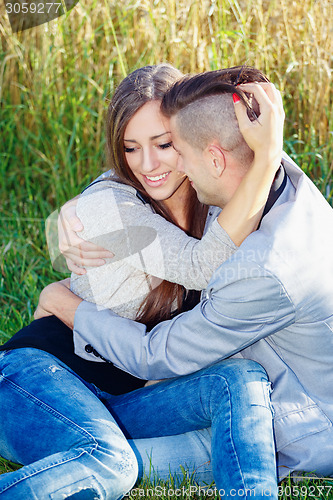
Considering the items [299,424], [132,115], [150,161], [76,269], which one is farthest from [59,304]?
[299,424]

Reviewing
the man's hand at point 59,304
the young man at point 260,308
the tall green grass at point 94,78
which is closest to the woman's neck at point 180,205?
the young man at point 260,308

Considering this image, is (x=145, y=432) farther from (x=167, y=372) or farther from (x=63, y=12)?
(x=63, y=12)

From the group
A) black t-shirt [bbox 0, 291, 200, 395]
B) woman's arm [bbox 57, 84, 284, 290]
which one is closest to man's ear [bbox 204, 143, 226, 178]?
woman's arm [bbox 57, 84, 284, 290]

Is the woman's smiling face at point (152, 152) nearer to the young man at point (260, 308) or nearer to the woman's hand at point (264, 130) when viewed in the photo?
the young man at point (260, 308)

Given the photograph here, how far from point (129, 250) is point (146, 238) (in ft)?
0.31

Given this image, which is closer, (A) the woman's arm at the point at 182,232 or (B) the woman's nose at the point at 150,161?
(A) the woman's arm at the point at 182,232

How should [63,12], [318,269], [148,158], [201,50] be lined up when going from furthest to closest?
[63,12], [201,50], [148,158], [318,269]

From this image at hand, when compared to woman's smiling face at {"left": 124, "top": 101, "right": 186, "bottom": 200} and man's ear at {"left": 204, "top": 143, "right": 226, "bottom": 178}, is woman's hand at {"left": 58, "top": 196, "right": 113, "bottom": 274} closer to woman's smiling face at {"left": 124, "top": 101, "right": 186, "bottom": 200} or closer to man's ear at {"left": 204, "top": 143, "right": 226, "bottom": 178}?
woman's smiling face at {"left": 124, "top": 101, "right": 186, "bottom": 200}

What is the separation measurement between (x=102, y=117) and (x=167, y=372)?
223 cm

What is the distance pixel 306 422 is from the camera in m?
2.06

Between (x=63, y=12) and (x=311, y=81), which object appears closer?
(x=311, y=81)

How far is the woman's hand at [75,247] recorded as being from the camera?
7.84 feet

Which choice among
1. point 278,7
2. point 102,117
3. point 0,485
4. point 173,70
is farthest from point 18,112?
point 0,485

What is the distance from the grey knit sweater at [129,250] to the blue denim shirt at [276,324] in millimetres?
154
